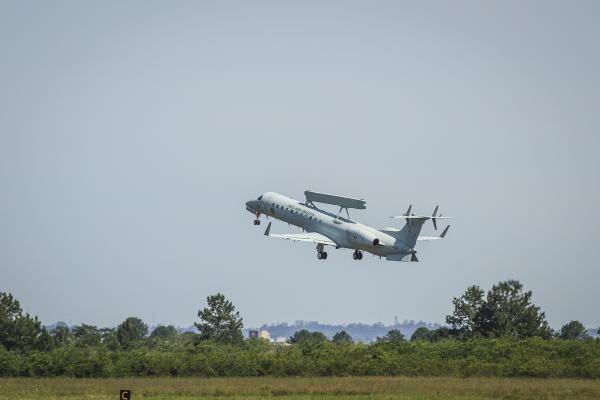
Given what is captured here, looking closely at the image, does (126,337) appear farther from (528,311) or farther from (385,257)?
(385,257)

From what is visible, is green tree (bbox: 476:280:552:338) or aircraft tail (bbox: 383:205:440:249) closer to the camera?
aircraft tail (bbox: 383:205:440:249)

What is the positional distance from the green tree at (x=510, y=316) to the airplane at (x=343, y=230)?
131 ft

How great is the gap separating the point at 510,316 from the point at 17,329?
5567cm

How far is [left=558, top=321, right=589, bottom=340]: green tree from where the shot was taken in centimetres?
17250

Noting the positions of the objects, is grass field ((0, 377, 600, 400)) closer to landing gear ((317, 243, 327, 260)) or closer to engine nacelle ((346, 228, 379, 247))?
engine nacelle ((346, 228, 379, 247))

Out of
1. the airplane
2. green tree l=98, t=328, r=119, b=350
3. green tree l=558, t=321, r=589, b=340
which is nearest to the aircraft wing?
the airplane

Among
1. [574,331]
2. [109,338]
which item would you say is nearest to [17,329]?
[109,338]

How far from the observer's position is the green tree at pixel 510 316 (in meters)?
143

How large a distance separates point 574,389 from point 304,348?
1248 inches

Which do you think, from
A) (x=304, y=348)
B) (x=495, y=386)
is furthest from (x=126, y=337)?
(x=495, y=386)

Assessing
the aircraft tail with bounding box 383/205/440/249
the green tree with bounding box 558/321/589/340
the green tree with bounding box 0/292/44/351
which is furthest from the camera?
the green tree with bounding box 558/321/589/340

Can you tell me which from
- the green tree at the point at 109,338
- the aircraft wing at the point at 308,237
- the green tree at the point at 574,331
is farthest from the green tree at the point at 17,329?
the green tree at the point at 574,331

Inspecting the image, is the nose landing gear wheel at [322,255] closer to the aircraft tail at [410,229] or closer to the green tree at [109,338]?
the aircraft tail at [410,229]

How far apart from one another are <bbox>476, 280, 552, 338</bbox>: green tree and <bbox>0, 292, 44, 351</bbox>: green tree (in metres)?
50.1
